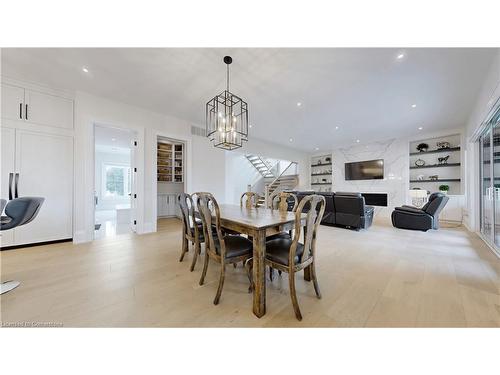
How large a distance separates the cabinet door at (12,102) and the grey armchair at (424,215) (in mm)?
7975

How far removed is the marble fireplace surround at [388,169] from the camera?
6.34 metres

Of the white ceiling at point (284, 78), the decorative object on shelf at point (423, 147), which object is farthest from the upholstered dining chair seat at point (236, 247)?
the decorative object on shelf at point (423, 147)

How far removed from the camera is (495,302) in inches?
63.1

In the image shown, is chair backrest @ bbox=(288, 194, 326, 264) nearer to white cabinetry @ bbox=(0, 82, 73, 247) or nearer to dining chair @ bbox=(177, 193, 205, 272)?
dining chair @ bbox=(177, 193, 205, 272)

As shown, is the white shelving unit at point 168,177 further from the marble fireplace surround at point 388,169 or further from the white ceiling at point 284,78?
the marble fireplace surround at point 388,169

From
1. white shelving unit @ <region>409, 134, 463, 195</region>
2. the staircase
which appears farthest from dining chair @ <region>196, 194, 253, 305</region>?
the staircase

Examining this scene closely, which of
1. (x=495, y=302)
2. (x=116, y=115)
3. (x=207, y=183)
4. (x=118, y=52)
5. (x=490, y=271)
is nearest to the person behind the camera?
(x=495, y=302)

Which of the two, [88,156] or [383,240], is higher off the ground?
[88,156]

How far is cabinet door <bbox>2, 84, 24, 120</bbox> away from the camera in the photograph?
2.90 meters

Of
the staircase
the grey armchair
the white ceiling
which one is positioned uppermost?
the white ceiling

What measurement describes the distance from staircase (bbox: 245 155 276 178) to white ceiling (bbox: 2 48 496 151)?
212 inches
